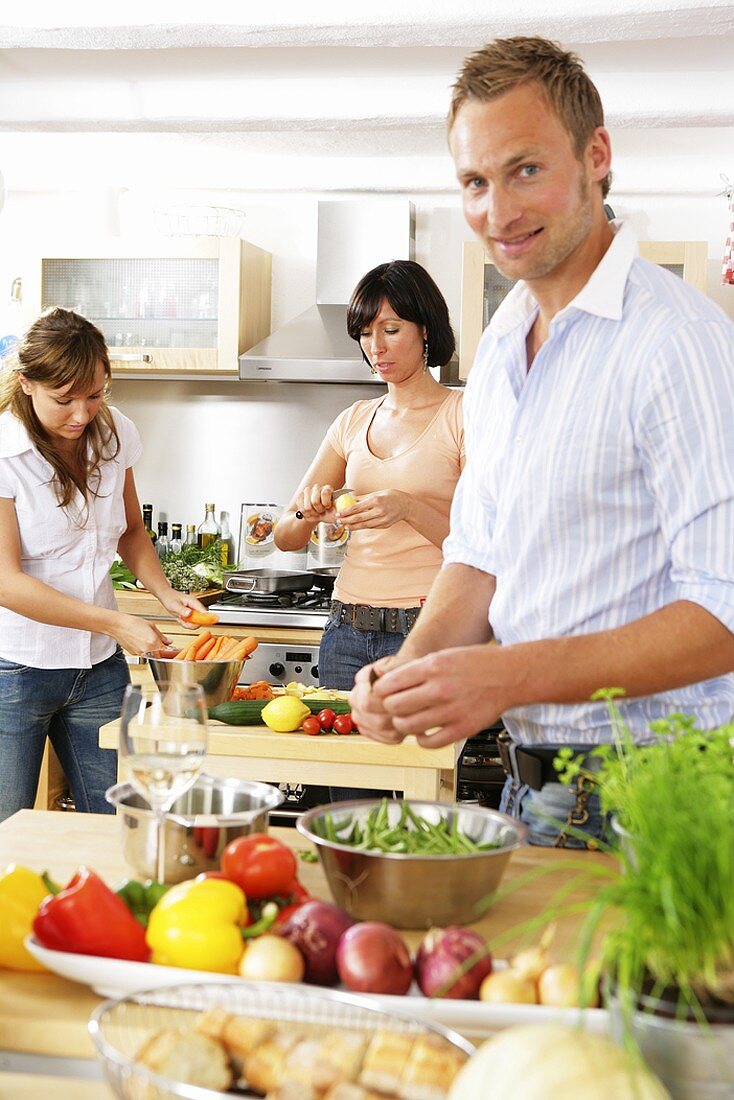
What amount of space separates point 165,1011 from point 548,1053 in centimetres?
31

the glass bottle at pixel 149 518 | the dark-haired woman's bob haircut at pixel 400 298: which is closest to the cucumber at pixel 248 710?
the dark-haired woman's bob haircut at pixel 400 298

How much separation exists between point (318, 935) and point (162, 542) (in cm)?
416

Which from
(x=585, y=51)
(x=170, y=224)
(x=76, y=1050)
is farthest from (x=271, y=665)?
(x=76, y=1050)

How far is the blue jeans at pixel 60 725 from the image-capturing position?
2955 millimetres

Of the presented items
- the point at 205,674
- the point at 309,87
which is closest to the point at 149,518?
the point at 309,87

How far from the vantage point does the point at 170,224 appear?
5.02 m

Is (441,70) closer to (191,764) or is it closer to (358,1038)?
(191,764)

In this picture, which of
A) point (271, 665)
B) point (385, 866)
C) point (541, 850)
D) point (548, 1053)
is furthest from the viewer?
point (271, 665)

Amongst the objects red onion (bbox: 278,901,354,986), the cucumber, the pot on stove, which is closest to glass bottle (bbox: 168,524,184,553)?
the pot on stove

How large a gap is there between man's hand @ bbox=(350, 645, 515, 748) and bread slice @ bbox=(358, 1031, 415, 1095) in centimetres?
48

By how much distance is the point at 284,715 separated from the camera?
258cm

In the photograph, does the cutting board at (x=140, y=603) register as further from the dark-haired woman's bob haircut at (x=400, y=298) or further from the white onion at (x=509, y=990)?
the white onion at (x=509, y=990)

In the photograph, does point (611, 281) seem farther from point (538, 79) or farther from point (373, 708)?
point (373, 708)

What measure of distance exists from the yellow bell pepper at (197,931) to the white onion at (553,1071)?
1.02ft
